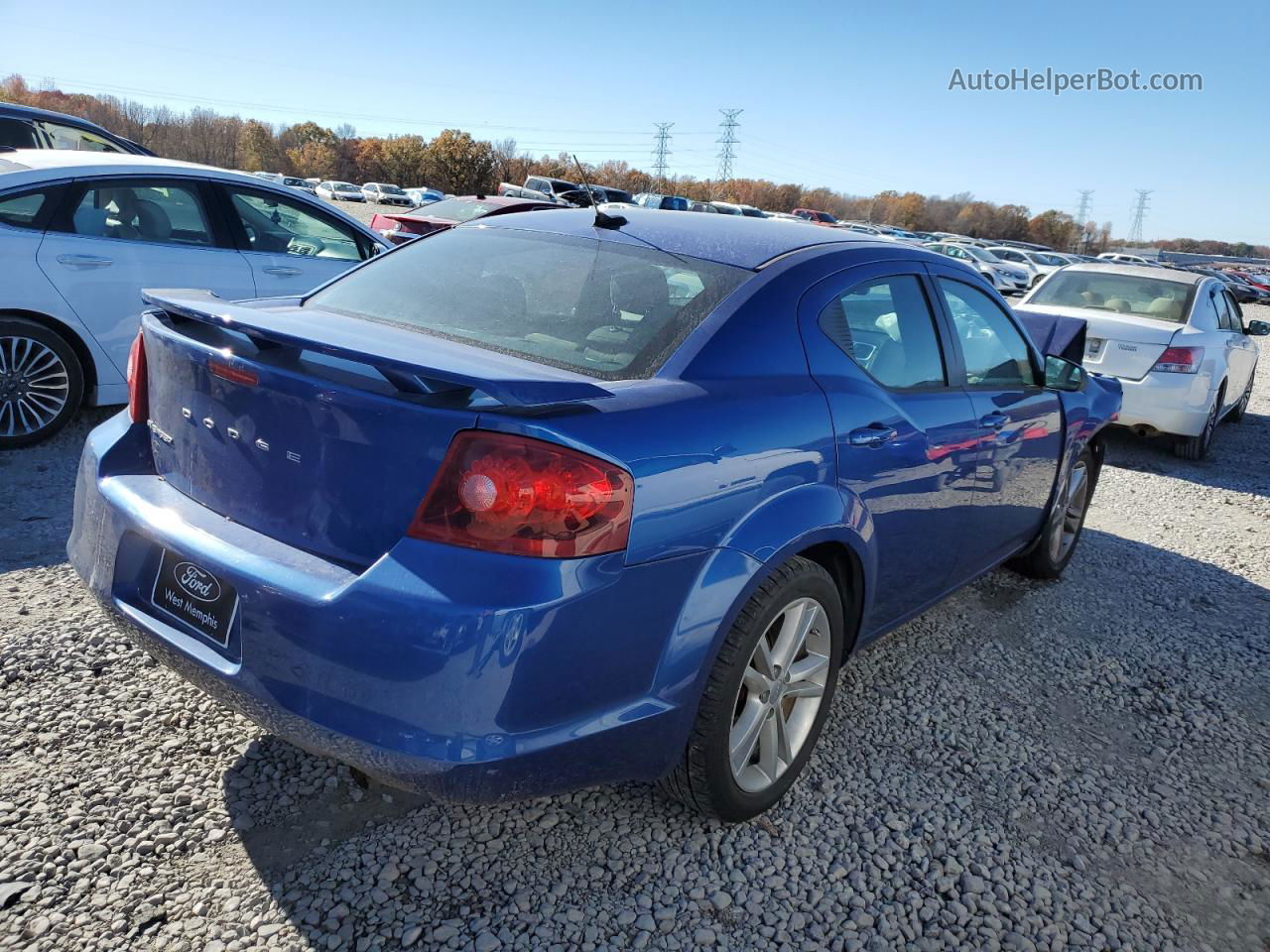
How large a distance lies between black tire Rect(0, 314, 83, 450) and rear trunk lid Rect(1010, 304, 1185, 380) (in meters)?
7.45

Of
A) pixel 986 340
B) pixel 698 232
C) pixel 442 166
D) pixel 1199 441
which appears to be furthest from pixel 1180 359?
pixel 442 166

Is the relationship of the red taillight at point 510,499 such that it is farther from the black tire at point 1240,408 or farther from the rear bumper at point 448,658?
the black tire at point 1240,408

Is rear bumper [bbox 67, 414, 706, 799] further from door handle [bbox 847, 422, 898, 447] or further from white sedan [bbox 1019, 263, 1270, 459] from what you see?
white sedan [bbox 1019, 263, 1270, 459]

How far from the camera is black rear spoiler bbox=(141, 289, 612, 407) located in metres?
1.88

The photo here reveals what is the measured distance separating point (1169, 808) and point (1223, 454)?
729 cm

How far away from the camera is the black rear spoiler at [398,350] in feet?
6.18

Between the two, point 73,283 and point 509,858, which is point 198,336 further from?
point 73,283

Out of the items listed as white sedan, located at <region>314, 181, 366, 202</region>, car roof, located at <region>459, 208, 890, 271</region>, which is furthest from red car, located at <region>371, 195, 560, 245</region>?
white sedan, located at <region>314, 181, 366, 202</region>

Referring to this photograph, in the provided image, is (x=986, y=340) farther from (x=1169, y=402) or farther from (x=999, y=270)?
(x=999, y=270)

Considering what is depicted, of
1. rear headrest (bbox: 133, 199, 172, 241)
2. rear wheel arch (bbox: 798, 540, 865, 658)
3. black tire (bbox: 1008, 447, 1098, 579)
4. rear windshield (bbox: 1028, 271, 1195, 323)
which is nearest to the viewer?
rear wheel arch (bbox: 798, 540, 865, 658)

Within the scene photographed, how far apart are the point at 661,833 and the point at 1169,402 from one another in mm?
7011

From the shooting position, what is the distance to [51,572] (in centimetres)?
373

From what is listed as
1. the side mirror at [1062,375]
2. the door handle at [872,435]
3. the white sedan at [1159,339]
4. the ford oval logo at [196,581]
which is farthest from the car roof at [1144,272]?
the ford oval logo at [196,581]

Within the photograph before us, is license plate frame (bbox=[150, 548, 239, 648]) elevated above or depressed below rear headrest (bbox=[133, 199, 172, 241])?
below
